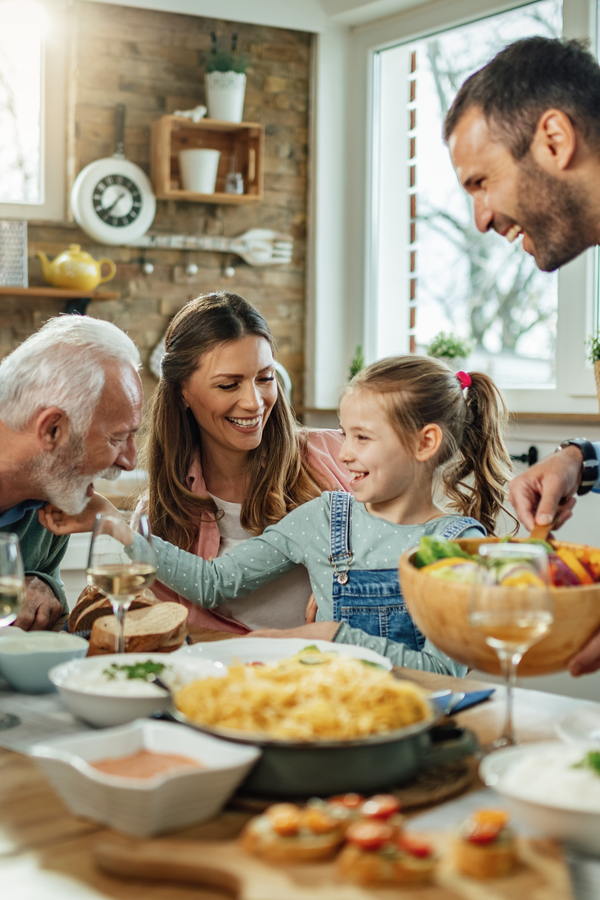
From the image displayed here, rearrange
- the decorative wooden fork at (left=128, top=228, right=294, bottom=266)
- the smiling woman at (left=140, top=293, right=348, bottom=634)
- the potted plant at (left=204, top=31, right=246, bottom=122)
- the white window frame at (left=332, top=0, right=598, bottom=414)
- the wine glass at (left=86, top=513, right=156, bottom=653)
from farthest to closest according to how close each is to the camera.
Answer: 1. the decorative wooden fork at (left=128, top=228, right=294, bottom=266)
2. the potted plant at (left=204, top=31, right=246, bottom=122)
3. the white window frame at (left=332, top=0, right=598, bottom=414)
4. the smiling woman at (left=140, top=293, right=348, bottom=634)
5. the wine glass at (left=86, top=513, right=156, bottom=653)

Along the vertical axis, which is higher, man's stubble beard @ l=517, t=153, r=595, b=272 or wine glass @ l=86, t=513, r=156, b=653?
man's stubble beard @ l=517, t=153, r=595, b=272

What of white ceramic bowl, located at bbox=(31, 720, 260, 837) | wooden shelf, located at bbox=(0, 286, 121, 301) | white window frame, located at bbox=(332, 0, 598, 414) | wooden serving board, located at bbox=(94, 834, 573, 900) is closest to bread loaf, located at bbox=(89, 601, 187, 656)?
white ceramic bowl, located at bbox=(31, 720, 260, 837)

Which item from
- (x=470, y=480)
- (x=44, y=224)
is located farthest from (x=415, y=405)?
(x=44, y=224)

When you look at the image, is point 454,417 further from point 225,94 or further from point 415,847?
point 225,94

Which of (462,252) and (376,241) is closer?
(462,252)

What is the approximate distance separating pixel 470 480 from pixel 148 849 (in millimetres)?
2590

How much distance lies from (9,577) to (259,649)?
38 cm

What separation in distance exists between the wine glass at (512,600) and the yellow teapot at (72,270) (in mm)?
3069

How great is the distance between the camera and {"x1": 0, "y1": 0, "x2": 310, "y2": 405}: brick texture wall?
388 centimetres

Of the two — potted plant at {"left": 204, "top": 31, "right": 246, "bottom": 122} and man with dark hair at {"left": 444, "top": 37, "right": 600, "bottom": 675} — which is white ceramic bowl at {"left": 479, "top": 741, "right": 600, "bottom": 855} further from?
potted plant at {"left": 204, "top": 31, "right": 246, "bottom": 122}

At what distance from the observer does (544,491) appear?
146cm

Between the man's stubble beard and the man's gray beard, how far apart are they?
926 mm

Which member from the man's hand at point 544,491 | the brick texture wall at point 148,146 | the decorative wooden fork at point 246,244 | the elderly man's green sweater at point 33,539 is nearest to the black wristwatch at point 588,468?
the man's hand at point 544,491

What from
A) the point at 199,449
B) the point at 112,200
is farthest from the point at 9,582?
the point at 112,200
